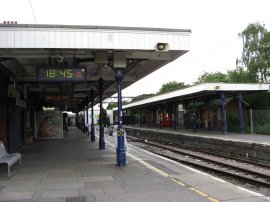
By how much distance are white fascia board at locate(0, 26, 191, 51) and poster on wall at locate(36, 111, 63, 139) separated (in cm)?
1693

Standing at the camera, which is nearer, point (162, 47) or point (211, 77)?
point (162, 47)

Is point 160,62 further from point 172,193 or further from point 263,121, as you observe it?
point 263,121

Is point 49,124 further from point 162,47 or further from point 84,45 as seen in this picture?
point 162,47

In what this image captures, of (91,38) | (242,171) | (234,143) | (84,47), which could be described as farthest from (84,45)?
(234,143)

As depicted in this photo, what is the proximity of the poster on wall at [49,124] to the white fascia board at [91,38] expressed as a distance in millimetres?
16926

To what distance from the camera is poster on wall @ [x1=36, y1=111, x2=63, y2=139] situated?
87.8 feet

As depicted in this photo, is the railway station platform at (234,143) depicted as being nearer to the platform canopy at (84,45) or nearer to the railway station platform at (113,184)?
the railway station platform at (113,184)

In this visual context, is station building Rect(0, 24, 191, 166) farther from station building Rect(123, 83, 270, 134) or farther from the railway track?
station building Rect(123, 83, 270, 134)

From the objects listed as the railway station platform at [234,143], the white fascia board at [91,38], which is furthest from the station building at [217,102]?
the white fascia board at [91,38]

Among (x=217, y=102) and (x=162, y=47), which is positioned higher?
(x=162, y=47)

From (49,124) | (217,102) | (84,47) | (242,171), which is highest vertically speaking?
(84,47)

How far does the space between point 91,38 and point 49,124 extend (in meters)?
17.7

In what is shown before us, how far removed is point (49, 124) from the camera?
27172mm

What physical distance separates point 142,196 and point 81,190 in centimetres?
136
